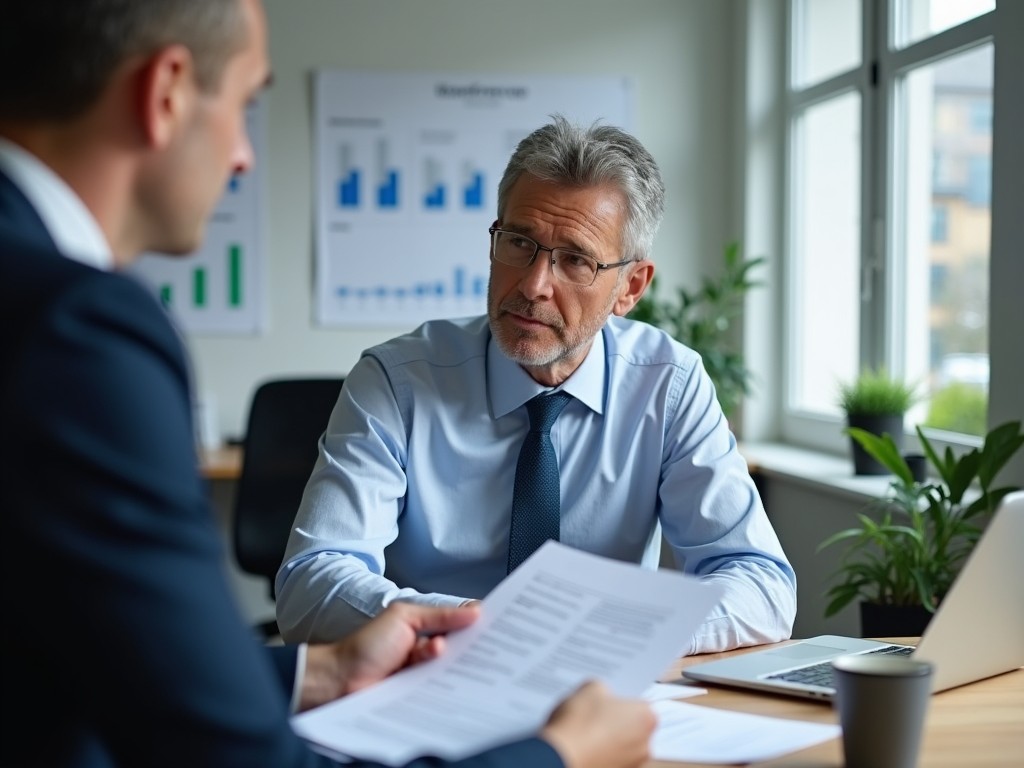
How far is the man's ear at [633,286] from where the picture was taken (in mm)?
2035

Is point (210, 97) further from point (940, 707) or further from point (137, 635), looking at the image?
point (940, 707)

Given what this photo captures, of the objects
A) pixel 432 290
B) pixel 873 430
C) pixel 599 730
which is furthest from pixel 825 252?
pixel 599 730

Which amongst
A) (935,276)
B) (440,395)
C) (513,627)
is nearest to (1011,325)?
(935,276)

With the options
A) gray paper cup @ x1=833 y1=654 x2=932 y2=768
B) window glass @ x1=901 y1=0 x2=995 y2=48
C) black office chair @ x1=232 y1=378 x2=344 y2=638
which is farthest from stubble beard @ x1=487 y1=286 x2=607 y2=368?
window glass @ x1=901 y1=0 x2=995 y2=48

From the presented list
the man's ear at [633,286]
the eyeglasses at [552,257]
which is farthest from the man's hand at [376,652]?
the man's ear at [633,286]

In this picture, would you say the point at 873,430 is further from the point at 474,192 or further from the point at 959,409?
the point at 474,192

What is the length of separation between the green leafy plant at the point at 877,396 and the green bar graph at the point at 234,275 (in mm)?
2057

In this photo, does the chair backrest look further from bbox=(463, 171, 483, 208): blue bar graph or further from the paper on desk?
the paper on desk

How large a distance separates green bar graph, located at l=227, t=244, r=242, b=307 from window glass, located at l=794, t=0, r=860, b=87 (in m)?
2.04

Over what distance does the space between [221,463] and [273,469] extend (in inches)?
27.3

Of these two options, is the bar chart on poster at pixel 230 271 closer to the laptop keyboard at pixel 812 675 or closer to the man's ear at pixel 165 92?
the laptop keyboard at pixel 812 675

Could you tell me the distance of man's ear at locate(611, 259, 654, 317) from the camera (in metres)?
2.04

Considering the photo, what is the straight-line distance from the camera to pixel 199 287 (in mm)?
4094

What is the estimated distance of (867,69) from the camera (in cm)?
359
